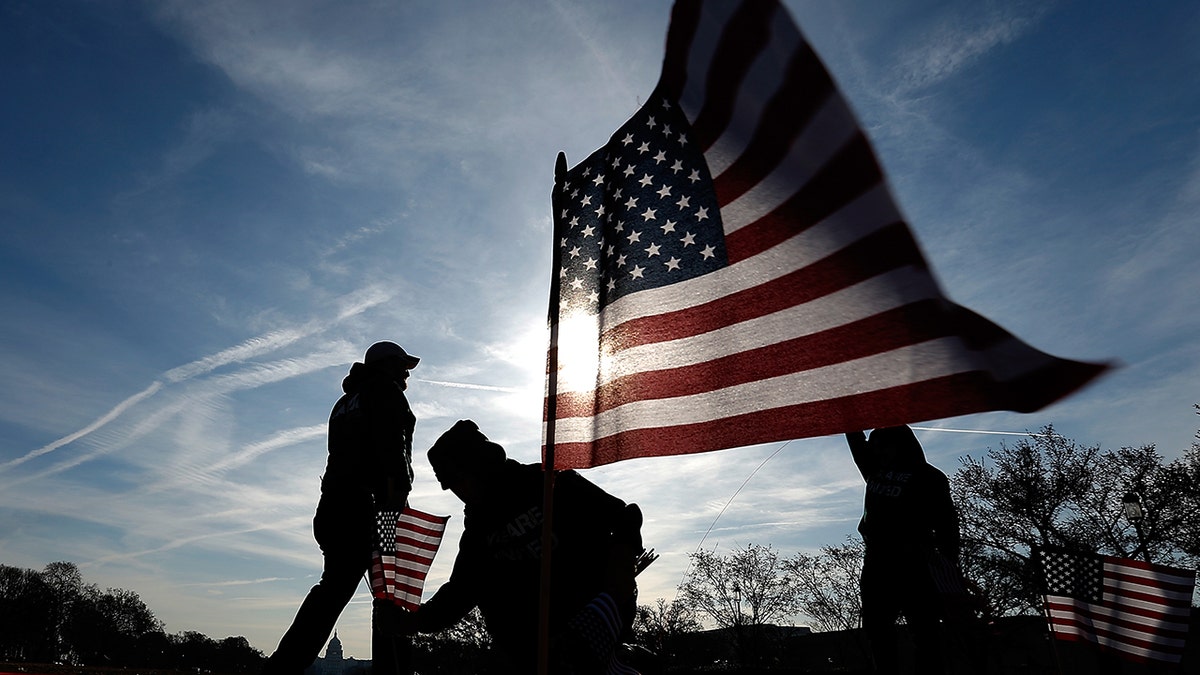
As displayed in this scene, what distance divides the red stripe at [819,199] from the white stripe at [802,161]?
23 millimetres

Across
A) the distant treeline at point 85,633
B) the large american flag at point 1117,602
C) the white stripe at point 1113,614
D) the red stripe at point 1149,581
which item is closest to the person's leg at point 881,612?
the large american flag at point 1117,602

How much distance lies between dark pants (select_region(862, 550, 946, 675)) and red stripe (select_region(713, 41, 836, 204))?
3.82m

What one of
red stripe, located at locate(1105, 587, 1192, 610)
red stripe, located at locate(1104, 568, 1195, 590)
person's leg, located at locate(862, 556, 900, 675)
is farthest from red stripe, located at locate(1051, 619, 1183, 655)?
person's leg, located at locate(862, 556, 900, 675)

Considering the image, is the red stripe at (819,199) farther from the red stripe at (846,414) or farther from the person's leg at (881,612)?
the person's leg at (881,612)

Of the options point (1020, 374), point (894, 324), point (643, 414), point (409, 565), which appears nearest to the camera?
point (1020, 374)

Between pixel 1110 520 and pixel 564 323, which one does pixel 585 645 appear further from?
pixel 1110 520

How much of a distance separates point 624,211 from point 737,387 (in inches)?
38.9

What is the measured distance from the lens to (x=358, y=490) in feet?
14.5

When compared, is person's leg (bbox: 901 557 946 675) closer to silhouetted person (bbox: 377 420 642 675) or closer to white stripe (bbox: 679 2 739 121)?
silhouetted person (bbox: 377 420 642 675)

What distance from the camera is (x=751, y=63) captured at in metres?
2.67

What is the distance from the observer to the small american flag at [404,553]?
4391 mm

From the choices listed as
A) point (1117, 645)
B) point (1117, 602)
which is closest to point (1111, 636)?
point (1117, 645)

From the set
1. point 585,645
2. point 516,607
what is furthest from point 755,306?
point 516,607

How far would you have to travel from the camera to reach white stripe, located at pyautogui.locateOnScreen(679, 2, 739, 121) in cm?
279
